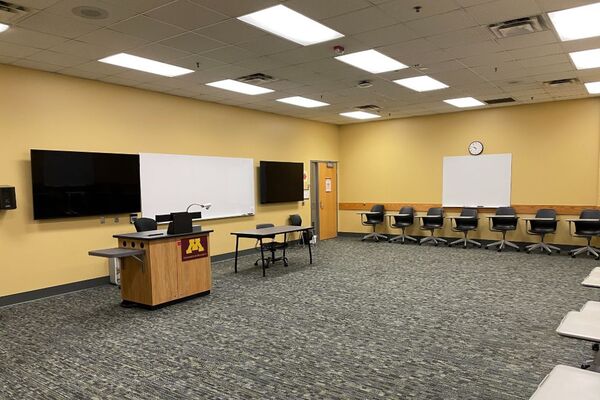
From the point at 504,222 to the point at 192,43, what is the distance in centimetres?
729

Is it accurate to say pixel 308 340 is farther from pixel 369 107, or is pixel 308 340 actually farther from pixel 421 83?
pixel 369 107

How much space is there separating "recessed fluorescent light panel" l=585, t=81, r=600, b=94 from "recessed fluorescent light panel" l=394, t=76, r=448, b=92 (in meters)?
2.54

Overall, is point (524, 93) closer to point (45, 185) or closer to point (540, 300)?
point (540, 300)

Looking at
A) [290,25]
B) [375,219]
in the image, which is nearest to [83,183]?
[290,25]

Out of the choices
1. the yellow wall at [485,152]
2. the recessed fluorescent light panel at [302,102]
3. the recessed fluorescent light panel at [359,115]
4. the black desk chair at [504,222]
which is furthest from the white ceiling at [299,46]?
the black desk chair at [504,222]

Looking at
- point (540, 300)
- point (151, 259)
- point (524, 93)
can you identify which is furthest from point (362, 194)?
point (151, 259)

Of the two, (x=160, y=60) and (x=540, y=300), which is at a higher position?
(x=160, y=60)

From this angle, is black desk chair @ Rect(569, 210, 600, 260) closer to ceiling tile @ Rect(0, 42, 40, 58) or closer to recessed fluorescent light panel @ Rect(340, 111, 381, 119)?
recessed fluorescent light panel @ Rect(340, 111, 381, 119)

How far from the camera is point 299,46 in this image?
15.7 feet

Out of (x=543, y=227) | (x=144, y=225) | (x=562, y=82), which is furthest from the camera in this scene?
(x=543, y=227)

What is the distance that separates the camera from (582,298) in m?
4.96

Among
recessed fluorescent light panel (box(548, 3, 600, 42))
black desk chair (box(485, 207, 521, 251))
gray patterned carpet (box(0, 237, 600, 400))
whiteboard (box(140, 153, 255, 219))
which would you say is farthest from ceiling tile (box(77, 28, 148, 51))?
black desk chair (box(485, 207, 521, 251))

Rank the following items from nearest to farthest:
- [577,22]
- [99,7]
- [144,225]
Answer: [99,7]
[577,22]
[144,225]

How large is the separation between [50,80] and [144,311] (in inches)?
141
